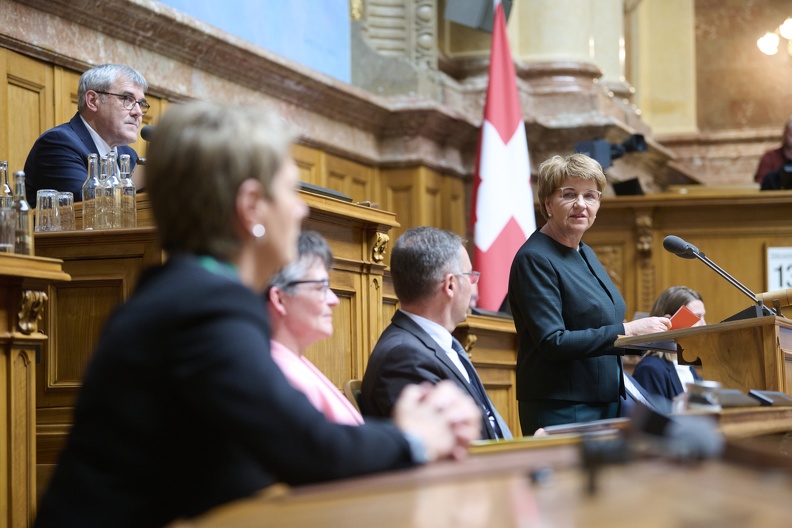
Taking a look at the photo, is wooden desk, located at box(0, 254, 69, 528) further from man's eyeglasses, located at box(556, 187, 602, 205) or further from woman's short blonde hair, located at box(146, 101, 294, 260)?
woman's short blonde hair, located at box(146, 101, 294, 260)

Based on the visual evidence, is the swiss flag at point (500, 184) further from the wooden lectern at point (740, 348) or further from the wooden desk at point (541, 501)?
the wooden desk at point (541, 501)

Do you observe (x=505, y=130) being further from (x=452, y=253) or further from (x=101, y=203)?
(x=452, y=253)

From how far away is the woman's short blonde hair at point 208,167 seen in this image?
1602mm

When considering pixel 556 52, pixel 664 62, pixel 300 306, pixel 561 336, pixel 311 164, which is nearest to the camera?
pixel 300 306

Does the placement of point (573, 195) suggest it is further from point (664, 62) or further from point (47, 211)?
point (664, 62)

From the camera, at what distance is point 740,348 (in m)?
3.62

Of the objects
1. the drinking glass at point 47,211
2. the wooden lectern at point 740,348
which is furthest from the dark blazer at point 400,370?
the drinking glass at point 47,211

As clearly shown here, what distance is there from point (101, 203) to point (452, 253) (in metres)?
1.46

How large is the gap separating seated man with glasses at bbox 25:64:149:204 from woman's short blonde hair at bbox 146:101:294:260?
273 centimetres

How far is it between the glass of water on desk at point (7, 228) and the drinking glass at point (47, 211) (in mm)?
415

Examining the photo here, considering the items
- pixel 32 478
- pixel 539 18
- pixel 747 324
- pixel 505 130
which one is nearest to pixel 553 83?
pixel 539 18

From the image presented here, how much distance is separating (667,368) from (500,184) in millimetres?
2950

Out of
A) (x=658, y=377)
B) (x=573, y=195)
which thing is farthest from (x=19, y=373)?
(x=658, y=377)

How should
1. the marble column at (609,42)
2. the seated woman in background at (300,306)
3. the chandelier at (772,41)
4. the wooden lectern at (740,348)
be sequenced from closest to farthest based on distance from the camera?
the seated woman in background at (300,306) → the wooden lectern at (740,348) → the marble column at (609,42) → the chandelier at (772,41)
